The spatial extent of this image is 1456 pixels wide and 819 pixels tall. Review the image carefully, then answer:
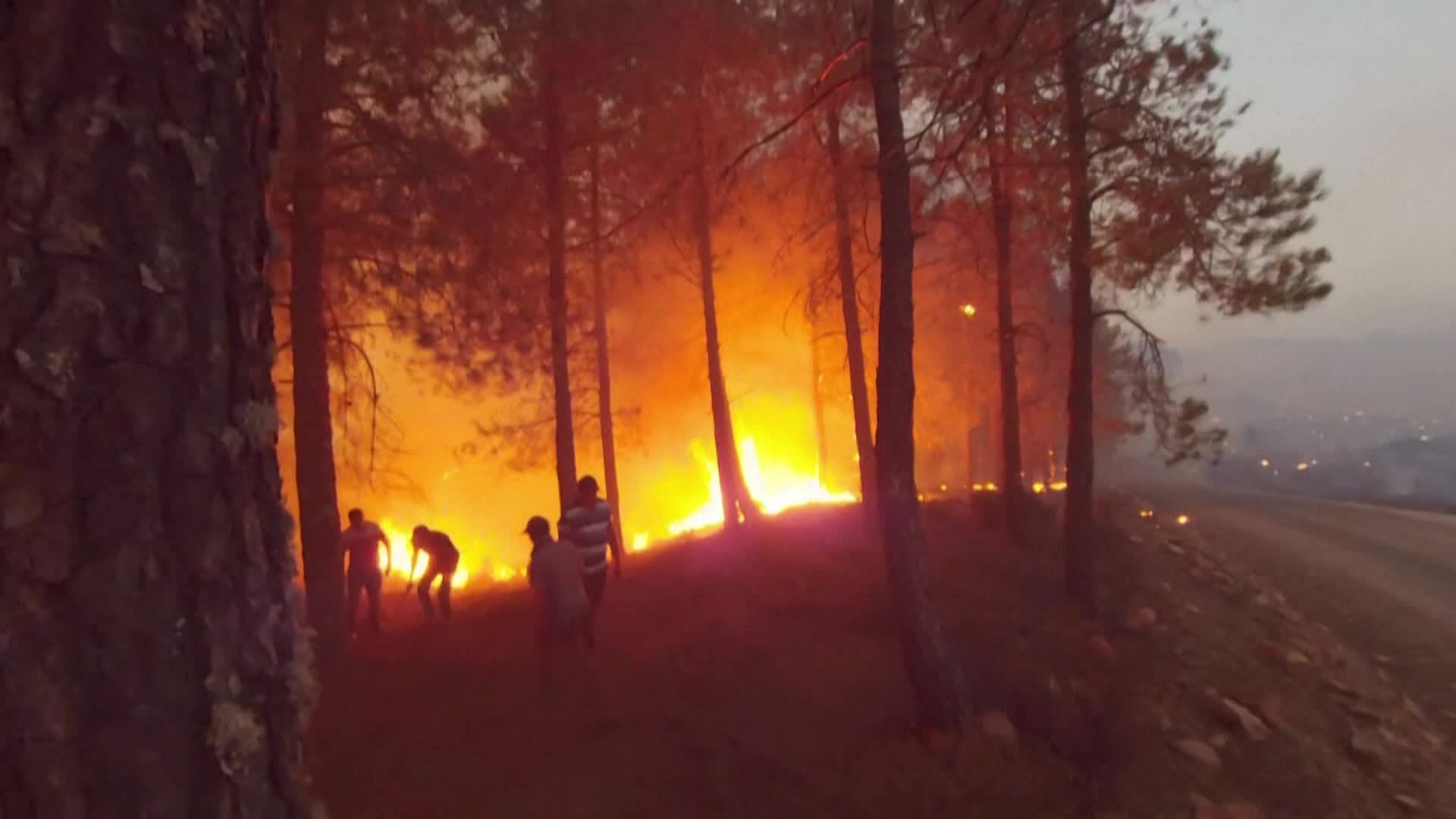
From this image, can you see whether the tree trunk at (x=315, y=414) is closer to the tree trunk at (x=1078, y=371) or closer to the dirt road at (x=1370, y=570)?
the tree trunk at (x=1078, y=371)

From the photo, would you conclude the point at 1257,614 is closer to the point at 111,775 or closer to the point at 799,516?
the point at 799,516

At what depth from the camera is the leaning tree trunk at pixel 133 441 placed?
1.55 metres

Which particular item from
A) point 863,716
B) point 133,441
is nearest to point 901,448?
point 863,716

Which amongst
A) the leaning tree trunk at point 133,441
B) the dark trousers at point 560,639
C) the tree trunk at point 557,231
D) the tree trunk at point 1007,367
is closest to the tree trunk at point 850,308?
the tree trunk at point 1007,367

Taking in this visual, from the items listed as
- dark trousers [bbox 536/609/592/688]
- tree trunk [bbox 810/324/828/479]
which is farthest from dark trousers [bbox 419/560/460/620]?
tree trunk [bbox 810/324/828/479]

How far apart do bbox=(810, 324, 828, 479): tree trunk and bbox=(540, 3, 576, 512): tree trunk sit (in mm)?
7469

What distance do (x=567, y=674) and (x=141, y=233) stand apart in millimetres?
7275

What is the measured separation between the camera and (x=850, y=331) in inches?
538

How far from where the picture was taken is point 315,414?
907 centimetres

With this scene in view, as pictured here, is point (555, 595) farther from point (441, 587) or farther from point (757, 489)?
point (757, 489)

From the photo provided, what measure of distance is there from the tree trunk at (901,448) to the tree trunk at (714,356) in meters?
6.56

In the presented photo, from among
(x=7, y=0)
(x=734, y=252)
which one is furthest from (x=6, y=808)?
(x=734, y=252)

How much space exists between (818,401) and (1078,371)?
14.9 m

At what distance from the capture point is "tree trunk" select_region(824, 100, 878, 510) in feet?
41.0
